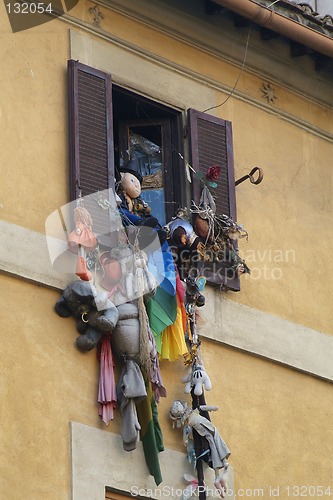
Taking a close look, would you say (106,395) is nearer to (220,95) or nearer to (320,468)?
(320,468)

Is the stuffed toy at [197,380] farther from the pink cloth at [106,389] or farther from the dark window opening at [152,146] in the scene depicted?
the dark window opening at [152,146]

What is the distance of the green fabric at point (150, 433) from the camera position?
13.3m

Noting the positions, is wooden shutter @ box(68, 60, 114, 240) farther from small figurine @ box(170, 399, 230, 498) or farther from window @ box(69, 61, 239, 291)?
small figurine @ box(170, 399, 230, 498)

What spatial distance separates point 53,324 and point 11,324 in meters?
0.35

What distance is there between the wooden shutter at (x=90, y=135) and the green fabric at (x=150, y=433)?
4.10ft

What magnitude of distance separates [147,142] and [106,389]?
2.54 metres

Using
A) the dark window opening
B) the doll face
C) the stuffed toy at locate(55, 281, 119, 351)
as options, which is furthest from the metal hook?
the stuffed toy at locate(55, 281, 119, 351)

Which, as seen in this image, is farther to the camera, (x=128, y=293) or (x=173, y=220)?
(x=173, y=220)

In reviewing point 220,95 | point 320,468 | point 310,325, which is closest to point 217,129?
point 220,95

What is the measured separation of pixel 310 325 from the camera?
14.9 meters

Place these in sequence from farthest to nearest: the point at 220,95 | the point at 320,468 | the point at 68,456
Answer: the point at 220,95 → the point at 320,468 → the point at 68,456

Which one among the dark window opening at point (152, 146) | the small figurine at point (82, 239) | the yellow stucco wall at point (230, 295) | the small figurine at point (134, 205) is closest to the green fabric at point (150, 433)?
the yellow stucco wall at point (230, 295)

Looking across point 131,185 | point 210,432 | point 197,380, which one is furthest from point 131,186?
point 210,432

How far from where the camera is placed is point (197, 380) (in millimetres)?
13727
